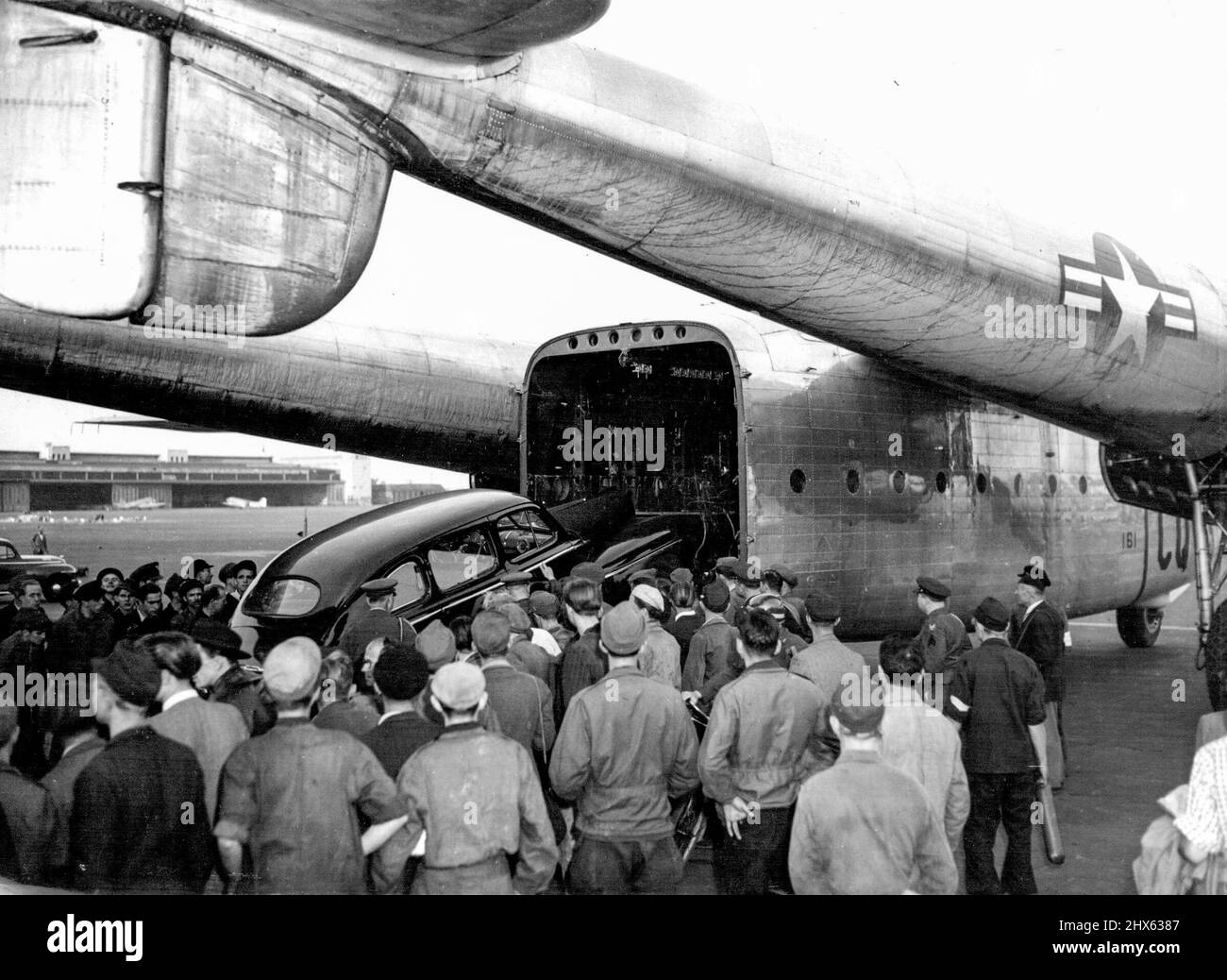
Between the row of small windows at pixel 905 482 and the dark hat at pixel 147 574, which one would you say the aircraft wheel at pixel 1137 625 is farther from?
the dark hat at pixel 147 574

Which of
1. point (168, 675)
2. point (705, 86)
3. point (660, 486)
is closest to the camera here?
point (168, 675)

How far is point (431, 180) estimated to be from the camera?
600 cm

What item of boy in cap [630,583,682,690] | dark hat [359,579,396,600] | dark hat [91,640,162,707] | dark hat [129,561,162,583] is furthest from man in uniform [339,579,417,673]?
dark hat [129,561,162,583]

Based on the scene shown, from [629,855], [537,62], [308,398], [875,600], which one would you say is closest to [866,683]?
[629,855]

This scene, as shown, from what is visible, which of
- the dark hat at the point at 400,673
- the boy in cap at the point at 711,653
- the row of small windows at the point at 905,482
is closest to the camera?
the dark hat at the point at 400,673

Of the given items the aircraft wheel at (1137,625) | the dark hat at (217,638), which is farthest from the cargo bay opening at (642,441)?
the aircraft wheel at (1137,625)

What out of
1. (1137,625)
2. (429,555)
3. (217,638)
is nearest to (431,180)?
(217,638)

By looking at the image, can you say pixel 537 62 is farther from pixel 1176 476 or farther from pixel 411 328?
pixel 1176 476

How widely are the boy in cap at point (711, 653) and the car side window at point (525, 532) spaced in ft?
11.6

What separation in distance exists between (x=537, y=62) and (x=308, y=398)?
17.8ft

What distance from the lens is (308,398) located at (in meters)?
10.5

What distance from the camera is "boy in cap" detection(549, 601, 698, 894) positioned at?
4.83 metres

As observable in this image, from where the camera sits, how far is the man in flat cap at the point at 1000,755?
19.5 feet
